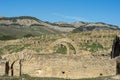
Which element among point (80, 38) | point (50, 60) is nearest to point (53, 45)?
point (80, 38)

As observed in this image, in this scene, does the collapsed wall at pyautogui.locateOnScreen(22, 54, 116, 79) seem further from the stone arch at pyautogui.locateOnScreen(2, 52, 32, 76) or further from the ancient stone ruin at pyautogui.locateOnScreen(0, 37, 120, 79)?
the stone arch at pyautogui.locateOnScreen(2, 52, 32, 76)

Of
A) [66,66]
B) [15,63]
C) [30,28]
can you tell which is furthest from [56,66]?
[30,28]

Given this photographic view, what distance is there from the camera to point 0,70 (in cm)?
2344

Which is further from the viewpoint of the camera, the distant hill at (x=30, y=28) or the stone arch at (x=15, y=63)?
the distant hill at (x=30, y=28)

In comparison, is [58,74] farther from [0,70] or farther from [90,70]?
[0,70]

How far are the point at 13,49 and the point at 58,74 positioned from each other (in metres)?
22.9

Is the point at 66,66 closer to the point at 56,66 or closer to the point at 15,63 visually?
the point at 56,66

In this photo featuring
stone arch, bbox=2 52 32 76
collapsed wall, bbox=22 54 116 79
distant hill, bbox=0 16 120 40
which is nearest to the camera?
collapsed wall, bbox=22 54 116 79

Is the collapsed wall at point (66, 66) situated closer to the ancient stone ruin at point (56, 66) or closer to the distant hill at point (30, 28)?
the ancient stone ruin at point (56, 66)

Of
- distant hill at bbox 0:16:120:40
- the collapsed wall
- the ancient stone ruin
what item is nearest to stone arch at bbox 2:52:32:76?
the ancient stone ruin

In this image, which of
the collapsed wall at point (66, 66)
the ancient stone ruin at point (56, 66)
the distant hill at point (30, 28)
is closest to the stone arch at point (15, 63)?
the ancient stone ruin at point (56, 66)

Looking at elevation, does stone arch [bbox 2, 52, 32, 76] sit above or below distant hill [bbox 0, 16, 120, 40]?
below

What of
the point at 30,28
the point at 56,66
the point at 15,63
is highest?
the point at 30,28

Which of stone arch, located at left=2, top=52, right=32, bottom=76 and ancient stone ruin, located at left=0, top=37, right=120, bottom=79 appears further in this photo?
stone arch, located at left=2, top=52, right=32, bottom=76
